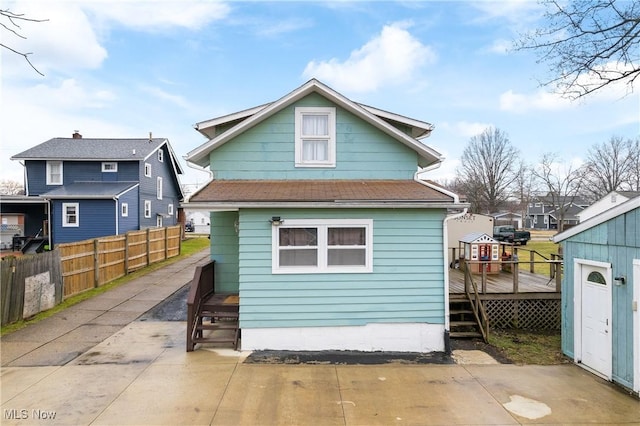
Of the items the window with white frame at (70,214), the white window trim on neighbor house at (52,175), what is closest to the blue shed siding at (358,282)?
the window with white frame at (70,214)

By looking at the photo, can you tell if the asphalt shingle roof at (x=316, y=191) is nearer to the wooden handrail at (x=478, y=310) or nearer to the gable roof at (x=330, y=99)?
the gable roof at (x=330, y=99)

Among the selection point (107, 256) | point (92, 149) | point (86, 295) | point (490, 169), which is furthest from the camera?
point (490, 169)

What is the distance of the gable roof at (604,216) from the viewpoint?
567cm

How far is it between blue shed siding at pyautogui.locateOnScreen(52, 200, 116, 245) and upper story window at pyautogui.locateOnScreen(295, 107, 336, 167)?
62.1 ft

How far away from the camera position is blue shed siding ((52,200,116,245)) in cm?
2216

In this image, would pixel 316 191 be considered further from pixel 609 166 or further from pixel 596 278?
pixel 609 166

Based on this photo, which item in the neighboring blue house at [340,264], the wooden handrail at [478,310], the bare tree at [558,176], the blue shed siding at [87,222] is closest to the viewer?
the neighboring blue house at [340,264]

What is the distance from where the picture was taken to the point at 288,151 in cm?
837

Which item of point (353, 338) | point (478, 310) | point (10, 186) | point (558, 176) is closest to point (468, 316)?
point (478, 310)

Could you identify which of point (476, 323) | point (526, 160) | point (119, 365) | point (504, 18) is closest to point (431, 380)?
point (476, 323)

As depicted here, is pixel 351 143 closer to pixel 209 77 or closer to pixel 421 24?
pixel 421 24

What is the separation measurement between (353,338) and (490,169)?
4194 cm

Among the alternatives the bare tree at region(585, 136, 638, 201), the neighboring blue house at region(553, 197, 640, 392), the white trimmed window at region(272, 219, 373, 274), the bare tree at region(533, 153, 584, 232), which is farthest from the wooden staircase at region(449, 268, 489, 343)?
the bare tree at region(585, 136, 638, 201)

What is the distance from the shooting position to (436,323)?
7.55 m
